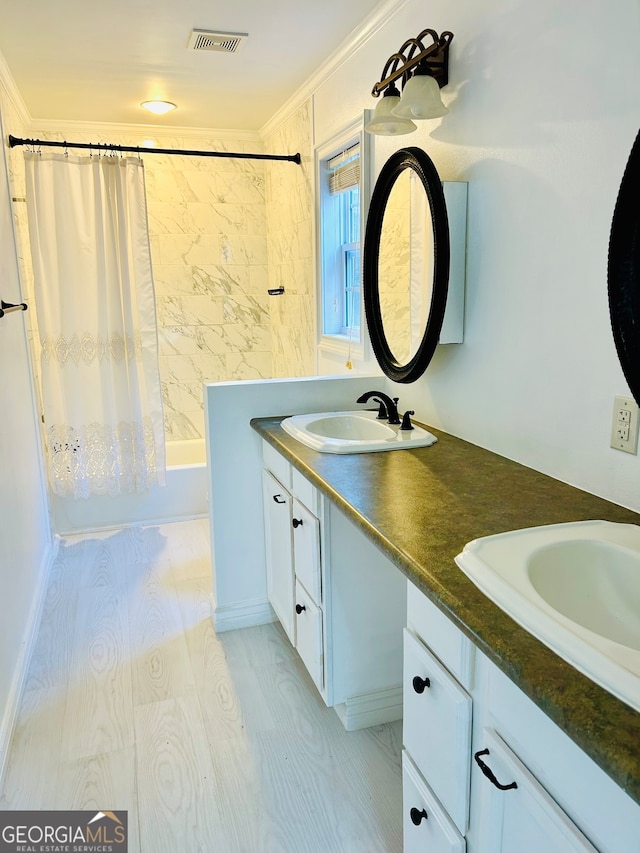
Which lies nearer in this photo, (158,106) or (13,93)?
(13,93)

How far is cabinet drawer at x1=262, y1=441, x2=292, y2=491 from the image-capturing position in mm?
2066

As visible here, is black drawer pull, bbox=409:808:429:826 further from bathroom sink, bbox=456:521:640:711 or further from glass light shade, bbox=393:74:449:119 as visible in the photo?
glass light shade, bbox=393:74:449:119

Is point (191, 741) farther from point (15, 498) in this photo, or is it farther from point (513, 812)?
point (513, 812)

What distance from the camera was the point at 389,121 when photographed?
2.08m

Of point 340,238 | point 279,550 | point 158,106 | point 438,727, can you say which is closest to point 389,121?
point 340,238

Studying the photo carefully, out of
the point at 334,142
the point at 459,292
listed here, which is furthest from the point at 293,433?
the point at 334,142

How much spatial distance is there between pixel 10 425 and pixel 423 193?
5.67 ft

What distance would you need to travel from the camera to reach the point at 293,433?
2.12 meters

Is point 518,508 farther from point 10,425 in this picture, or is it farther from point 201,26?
point 201,26

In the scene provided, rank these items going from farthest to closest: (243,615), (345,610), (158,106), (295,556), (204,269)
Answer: (204,269)
(158,106)
(243,615)
(295,556)
(345,610)

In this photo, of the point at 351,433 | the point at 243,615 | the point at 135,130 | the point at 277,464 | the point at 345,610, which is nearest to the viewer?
the point at 345,610

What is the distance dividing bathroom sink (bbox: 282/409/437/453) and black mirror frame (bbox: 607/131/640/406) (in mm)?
797

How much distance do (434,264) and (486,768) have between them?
1464 millimetres

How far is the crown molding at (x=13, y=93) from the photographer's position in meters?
2.84
